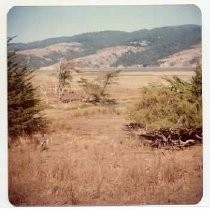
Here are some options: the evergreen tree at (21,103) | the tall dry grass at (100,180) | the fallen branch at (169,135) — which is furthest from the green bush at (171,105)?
the evergreen tree at (21,103)

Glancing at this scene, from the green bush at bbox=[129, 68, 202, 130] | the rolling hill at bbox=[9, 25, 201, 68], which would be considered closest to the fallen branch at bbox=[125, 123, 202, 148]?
the green bush at bbox=[129, 68, 202, 130]

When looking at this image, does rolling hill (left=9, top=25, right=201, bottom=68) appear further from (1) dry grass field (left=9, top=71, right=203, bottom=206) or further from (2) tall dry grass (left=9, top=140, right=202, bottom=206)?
(2) tall dry grass (left=9, top=140, right=202, bottom=206)

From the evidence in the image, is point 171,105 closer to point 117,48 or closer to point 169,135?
point 169,135

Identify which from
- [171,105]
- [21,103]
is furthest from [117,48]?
[21,103]

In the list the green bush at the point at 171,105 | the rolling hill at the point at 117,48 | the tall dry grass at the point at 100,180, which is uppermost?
the rolling hill at the point at 117,48

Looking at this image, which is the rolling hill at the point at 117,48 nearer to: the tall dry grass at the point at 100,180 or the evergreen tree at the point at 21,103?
the evergreen tree at the point at 21,103
